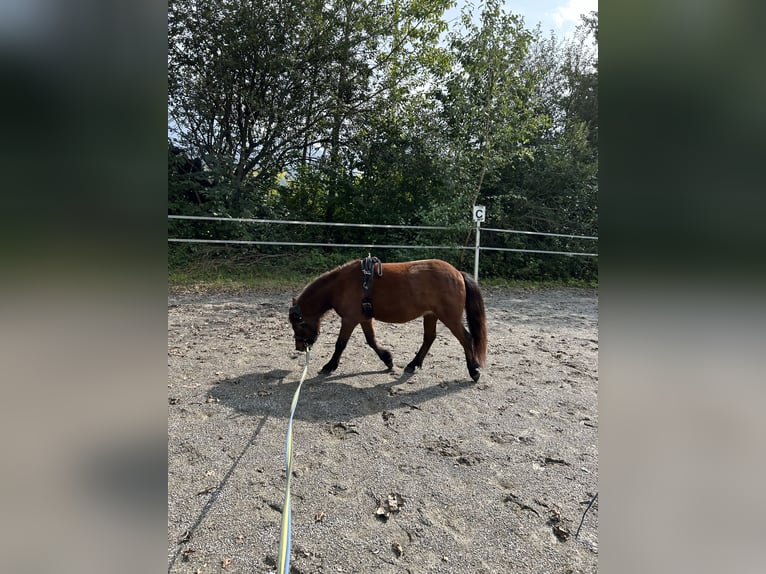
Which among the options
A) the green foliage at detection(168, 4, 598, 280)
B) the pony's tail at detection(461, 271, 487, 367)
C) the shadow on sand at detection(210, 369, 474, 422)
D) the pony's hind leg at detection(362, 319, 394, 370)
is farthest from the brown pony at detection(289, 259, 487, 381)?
the green foliage at detection(168, 4, 598, 280)

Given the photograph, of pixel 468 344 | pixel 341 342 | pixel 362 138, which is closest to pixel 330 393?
pixel 341 342

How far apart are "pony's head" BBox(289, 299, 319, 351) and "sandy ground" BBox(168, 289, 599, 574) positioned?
365 mm

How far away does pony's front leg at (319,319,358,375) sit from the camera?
3664 millimetres

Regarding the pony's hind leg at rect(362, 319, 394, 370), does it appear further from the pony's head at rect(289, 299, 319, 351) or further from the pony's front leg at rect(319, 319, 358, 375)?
the pony's head at rect(289, 299, 319, 351)

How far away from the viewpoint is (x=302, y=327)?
11.8ft

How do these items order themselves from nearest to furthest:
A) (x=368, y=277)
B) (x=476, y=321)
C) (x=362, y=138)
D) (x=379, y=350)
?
(x=368, y=277) < (x=476, y=321) < (x=379, y=350) < (x=362, y=138)

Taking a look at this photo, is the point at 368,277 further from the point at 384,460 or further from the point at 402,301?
the point at 384,460

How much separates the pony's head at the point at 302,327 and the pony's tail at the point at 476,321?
1.37 metres

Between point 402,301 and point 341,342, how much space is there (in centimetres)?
68

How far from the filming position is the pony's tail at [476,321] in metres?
3.64

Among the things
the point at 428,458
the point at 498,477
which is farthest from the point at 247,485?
the point at 498,477
